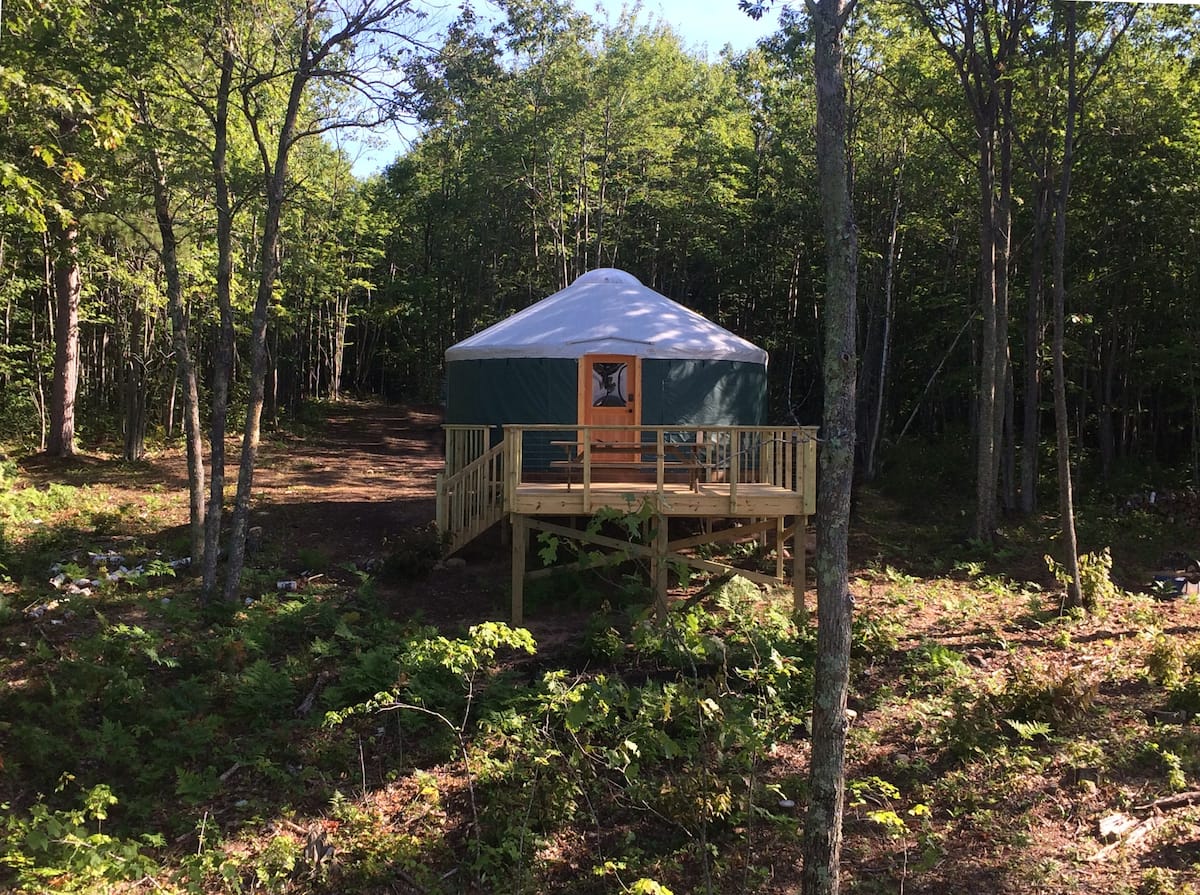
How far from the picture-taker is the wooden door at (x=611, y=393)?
10.4 metres

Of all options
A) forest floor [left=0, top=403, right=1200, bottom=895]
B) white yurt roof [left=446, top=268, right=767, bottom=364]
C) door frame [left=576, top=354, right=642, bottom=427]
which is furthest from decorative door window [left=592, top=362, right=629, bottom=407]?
forest floor [left=0, top=403, right=1200, bottom=895]

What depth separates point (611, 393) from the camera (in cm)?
1059

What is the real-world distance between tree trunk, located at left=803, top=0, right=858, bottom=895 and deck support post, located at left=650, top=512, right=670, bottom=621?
312 cm

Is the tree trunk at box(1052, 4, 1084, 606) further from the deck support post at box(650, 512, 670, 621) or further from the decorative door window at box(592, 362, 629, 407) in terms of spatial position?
the decorative door window at box(592, 362, 629, 407)

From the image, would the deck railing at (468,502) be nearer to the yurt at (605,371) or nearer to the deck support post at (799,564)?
the yurt at (605,371)

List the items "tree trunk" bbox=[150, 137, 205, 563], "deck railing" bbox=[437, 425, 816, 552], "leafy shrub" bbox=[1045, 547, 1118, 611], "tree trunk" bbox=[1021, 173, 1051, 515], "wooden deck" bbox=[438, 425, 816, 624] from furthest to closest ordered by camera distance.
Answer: "tree trunk" bbox=[1021, 173, 1051, 515], "leafy shrub" bbox=[1045, 547, 1118, 611], "tree trunk" bbox=[150, 137, 205, 563], "deck railing" bbox=[437, 425, 816, 552], "wooden deck" bbox=[438, 425, 816, 624]

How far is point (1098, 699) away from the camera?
5.82m

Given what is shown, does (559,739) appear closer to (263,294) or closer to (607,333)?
(263,294)

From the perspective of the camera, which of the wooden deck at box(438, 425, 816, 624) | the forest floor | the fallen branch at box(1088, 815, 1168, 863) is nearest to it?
the fallen branch at box(1088, 815, 1168, 863)

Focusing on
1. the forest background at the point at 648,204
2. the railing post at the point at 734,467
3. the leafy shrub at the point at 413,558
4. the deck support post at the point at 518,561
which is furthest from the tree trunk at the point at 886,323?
the deck support post at the point at 518,561

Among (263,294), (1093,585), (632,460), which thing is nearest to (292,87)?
(263,294)

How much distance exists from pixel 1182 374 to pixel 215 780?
50.1 ft

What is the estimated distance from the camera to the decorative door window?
10.6m

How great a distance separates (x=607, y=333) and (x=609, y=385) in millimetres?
675
